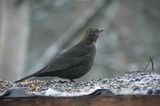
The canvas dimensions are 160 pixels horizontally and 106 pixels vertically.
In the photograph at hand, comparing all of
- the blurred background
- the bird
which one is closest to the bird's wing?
the bird

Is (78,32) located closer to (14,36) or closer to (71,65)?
(14,36)

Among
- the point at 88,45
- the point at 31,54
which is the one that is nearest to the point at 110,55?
the point at 31,54

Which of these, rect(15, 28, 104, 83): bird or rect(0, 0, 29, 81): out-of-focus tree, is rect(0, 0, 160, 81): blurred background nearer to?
rect(0, 0, 29, 81): out-of-focus tree

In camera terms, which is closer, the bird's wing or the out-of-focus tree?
the bird's wing

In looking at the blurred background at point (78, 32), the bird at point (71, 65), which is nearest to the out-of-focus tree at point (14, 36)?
the blurred background at point (78, 32)

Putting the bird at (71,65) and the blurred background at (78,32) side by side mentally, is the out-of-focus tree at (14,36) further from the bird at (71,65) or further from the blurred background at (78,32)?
the bird at (71,65)

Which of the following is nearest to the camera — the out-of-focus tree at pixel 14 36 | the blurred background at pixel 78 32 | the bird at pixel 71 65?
the bird at pixel 71 65

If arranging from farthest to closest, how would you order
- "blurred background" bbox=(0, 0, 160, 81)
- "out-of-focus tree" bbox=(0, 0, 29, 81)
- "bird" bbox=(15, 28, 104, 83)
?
"blurred background" bbox=(0, 0, 160, 81) < "out-of-focus tree" bbox=(0, 0, 29, 81) < "bird" bbox=(15, 28, 104, 83)
